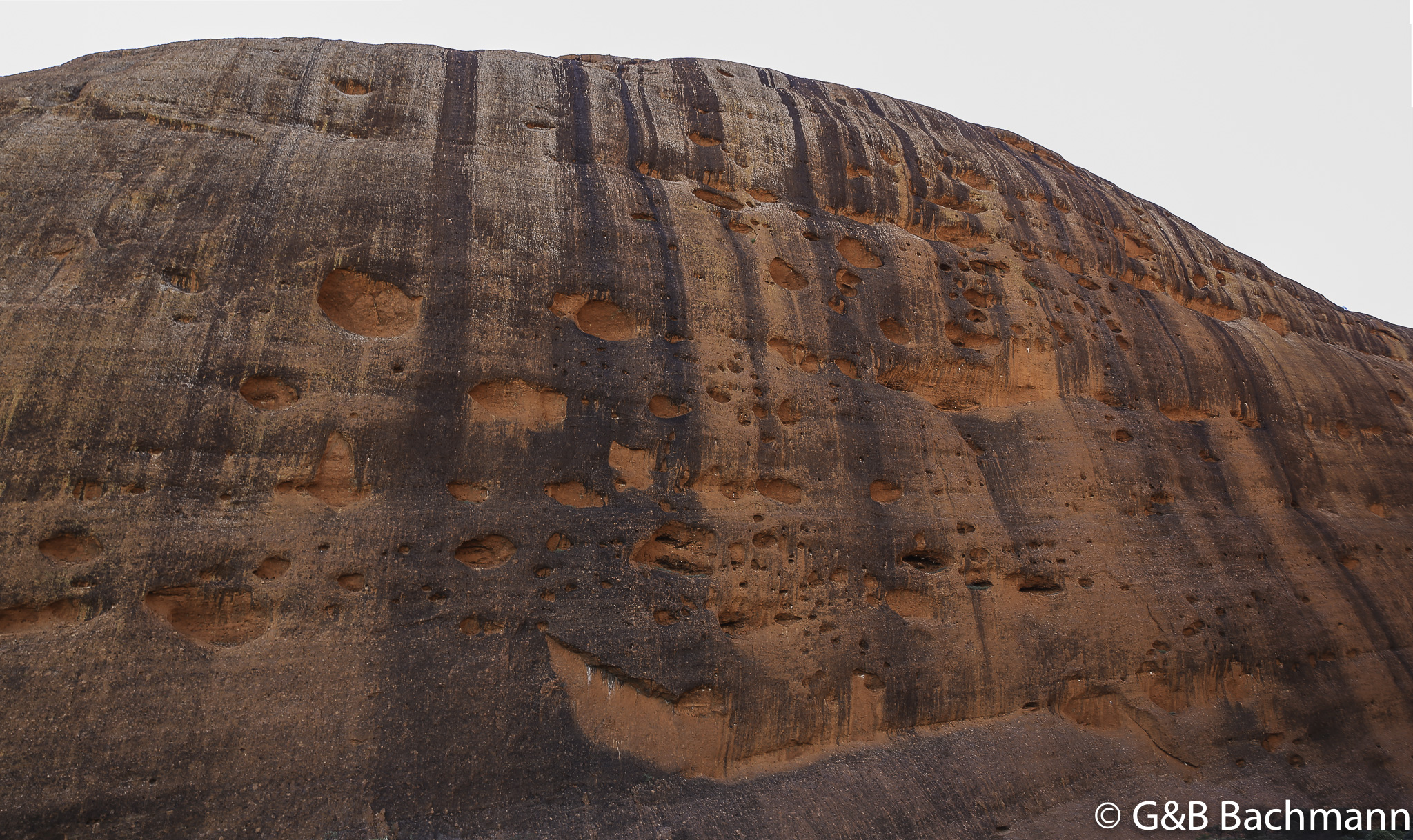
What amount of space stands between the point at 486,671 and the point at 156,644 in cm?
193

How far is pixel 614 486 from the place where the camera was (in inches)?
217

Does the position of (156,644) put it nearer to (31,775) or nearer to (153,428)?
(31,775)

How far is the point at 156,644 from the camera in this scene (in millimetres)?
4258

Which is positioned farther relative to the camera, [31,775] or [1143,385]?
[1143,385]

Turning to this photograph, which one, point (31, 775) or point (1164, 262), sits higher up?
point (1164, 262)

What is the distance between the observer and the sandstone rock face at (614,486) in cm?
439

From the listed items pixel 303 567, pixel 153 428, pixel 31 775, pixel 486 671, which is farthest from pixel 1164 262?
pixel 31 775

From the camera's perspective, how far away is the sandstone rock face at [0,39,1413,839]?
439 centimetres

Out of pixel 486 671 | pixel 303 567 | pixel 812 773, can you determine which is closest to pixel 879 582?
pixel 812 773

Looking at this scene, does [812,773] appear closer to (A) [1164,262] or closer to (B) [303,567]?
(B) [303,567]

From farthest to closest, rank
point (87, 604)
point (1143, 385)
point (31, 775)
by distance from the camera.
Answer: point (1143, 385) → point (87, 604) → point (31, 775)

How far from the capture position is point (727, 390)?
6047mm

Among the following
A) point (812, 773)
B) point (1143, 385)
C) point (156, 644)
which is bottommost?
point (812, 773)

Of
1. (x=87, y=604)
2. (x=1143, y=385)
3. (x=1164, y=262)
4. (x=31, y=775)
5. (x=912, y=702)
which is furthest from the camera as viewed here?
(x=1164, y=262)
